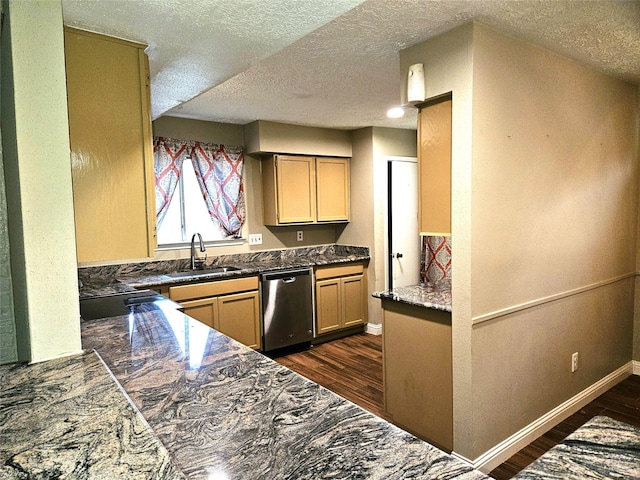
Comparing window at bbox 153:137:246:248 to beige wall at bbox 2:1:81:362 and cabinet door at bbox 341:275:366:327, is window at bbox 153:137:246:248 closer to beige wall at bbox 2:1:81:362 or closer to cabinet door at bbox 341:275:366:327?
cabinet door at bbox 341:275:366:327

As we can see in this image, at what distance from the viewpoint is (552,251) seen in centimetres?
261

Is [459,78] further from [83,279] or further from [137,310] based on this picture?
[83,279]

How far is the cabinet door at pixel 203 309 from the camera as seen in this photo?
354cm

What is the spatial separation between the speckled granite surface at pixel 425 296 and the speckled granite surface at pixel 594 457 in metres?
1.25

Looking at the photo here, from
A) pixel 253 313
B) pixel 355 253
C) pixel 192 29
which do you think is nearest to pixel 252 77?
pixel 192 29

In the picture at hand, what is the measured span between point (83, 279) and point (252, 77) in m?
2.22

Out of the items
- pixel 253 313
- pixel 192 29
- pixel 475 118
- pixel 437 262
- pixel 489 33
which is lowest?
pixel 253 313

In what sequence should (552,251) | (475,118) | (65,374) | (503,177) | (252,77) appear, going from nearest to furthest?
(65,374)
(475,118)
(503,177)
(552,251)
(252,77)

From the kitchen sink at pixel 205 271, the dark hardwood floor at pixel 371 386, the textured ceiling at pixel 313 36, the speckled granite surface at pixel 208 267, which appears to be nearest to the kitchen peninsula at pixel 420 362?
the dark hardwood floor at pixel 371 386

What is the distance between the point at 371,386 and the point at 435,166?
6.46 feet

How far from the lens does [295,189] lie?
178 inches

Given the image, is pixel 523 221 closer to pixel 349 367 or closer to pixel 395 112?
pixel 395 112

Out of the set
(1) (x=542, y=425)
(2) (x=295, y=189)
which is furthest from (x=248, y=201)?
(1) (x=542, y=425)

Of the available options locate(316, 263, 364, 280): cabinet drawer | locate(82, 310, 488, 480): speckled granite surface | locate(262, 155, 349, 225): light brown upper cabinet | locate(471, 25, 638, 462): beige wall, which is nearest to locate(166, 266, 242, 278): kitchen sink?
locate(262, 155, 349, 225): light brown upper cabinet
